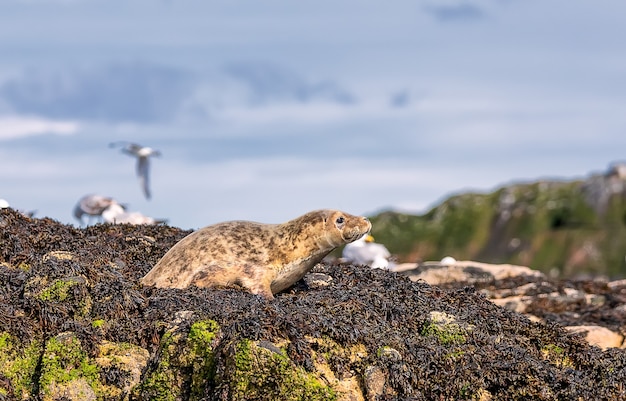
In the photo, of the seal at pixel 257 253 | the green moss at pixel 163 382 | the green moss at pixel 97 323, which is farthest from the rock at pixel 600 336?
the green moss at pixel 97 323

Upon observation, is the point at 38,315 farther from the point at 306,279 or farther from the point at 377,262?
the point at 377,262

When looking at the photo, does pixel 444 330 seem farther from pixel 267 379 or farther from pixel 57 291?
pixel 57 291

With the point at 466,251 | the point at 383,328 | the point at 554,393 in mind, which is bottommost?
the point at 466,251

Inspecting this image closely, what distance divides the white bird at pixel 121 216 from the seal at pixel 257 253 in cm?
666

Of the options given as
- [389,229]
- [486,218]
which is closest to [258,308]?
[389,229]

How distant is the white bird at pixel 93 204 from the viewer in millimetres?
21469

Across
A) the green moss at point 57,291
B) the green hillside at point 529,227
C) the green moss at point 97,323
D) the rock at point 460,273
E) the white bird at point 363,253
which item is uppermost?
the green moss at point 57,291

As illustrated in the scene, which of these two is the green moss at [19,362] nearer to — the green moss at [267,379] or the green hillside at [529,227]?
the green moss at [267,379]

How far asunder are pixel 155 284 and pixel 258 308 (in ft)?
5.73

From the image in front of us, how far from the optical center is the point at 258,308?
8516 mm

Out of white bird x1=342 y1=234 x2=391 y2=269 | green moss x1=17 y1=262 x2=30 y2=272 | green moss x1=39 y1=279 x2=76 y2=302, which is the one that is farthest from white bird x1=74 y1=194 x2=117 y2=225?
green moss x1=39 y1=279 x2=76 y2=302

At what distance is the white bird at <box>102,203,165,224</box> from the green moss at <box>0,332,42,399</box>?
8087 millimetres

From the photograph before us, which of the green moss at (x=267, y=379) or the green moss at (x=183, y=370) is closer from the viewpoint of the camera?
the green moss at (x=267, y=379)

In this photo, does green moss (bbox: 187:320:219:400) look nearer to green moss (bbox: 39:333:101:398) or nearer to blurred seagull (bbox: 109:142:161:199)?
green moss (bbox: 39:333:101:398)
